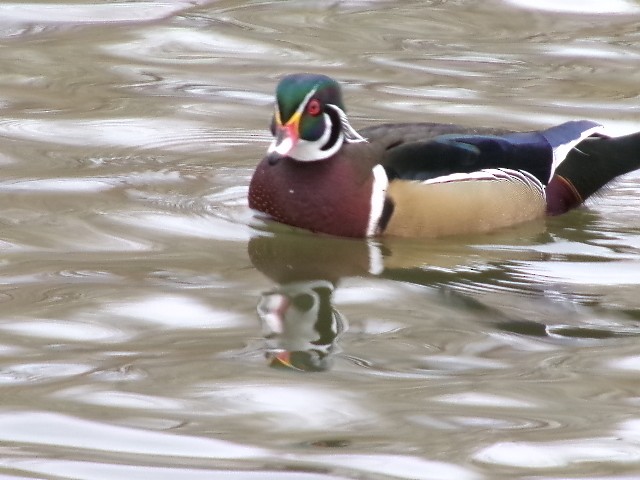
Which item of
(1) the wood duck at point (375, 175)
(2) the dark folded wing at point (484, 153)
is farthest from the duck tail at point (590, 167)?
(1) the wood duck at point (375, 175)

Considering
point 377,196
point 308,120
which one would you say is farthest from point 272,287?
point 308,120

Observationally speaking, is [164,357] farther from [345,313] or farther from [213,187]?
[213,187]

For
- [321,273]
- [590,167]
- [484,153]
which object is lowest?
[321,273]

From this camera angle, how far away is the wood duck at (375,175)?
20.3 ft

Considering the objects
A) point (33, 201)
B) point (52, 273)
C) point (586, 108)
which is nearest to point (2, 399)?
point (52, 273)

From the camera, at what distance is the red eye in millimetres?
6215

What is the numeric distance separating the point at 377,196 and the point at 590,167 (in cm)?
117

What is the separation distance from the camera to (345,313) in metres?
5.25

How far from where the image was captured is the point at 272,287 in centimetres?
558

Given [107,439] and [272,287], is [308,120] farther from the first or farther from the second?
[107,439]

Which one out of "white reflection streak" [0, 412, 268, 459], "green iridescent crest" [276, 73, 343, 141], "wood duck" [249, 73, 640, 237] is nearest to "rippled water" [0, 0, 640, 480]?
"white reflection streak" [0, 412, 268, 459]

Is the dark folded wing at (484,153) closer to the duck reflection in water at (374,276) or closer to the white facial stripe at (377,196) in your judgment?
the white facial stripe at (377,196)

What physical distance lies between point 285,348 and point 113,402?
0.68m

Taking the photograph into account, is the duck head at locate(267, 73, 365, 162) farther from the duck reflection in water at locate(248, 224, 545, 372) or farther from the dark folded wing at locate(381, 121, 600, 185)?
the duck reflection in water at locate(248, 224, 545, 372)
